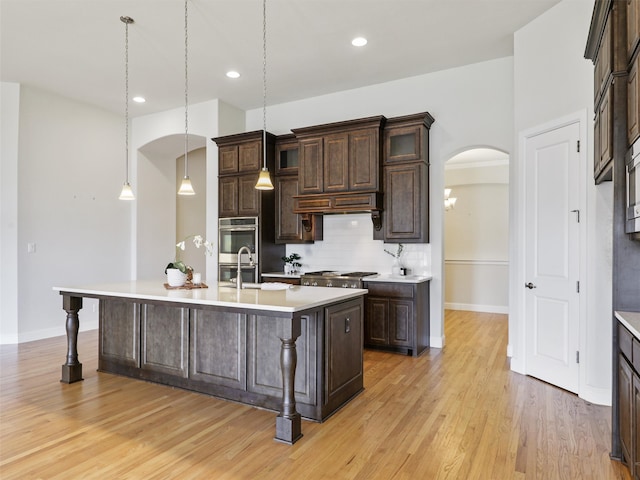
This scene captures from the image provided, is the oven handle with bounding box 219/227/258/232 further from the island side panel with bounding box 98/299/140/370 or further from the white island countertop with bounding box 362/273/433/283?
the island side panel with bounding box 98/299/140/370

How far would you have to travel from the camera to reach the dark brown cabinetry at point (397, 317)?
4773mm

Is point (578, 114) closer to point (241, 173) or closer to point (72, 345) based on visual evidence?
point (241, 173)

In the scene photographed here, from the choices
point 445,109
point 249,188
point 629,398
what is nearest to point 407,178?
point 445,109

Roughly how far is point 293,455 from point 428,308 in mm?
3119

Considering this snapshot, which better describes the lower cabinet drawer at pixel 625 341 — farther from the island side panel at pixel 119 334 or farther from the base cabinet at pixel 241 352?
the island side panel at pixel 119 334

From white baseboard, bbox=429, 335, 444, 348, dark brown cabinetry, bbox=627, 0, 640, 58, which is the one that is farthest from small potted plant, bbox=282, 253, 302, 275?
dark brown cabinetry, bbox=627, 0, 640, 58

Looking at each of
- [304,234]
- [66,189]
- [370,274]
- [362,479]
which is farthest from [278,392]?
[66,189]

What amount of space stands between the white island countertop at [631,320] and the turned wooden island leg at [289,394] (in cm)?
179

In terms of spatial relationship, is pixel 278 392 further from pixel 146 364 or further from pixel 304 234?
pixel 304 234

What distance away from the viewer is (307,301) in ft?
9.23

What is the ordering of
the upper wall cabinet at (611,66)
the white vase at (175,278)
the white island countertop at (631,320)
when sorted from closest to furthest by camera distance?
the white island countertop at (631,320)
the upper wall cabinet at (611,66)
the white vase at (175,278)

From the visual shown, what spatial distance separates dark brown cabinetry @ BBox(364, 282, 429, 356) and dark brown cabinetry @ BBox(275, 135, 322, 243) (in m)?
1.33

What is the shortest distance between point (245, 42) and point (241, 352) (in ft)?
10.8

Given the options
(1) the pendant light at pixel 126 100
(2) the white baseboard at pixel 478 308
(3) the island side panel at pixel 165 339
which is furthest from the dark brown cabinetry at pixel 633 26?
(2) the white baseboard at pixel 478 308
